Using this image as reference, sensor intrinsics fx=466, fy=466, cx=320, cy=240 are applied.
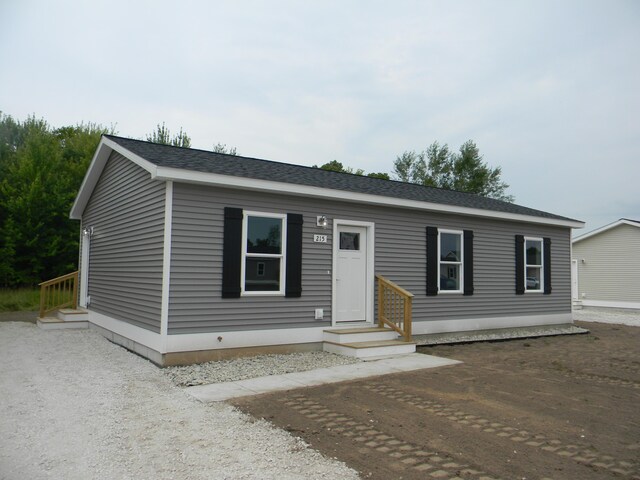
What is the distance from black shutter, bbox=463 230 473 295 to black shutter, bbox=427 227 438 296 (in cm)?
97

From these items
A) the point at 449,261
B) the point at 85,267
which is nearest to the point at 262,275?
the point at 449,261

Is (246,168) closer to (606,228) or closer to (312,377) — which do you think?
(312,377)

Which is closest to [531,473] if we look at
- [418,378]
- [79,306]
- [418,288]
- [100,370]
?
[418,378]

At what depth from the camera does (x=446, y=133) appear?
41.2 metres

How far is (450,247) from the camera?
1086 centimetres

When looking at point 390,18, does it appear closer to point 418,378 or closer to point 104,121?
point 418,378

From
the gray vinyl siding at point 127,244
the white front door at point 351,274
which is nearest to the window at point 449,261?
the white front door at point 351,274

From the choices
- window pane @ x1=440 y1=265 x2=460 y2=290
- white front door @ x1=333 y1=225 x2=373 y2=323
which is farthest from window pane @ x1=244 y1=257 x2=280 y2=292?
window pane @ x1=440 y1=265 x2=460 y2=290

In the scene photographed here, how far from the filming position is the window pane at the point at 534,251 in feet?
41.1

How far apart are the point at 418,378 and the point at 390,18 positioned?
29.6 ft

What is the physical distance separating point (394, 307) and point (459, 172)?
3469 cm

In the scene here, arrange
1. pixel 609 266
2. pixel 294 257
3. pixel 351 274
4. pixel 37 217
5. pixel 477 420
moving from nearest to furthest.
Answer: pixel 477 420 < pixel 294 257 < pixel 351 274 < pixel 37 217 < pixel 609 266

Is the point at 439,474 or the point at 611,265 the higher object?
the point at 611,265

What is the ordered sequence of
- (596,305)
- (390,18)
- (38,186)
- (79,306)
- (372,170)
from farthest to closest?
(372,170) < (596,305) < (38,186) < (79,306) < (390,18)
